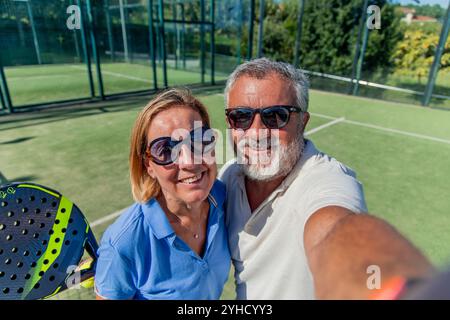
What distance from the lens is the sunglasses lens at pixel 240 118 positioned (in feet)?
6.70

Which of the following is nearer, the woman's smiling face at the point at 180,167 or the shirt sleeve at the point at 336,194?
the shirt sleeve at the point at 336,194

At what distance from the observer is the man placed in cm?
122

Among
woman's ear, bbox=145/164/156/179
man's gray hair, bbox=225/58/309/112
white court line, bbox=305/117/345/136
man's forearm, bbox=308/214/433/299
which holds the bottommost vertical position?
white court line, bbox=305/117/345/136

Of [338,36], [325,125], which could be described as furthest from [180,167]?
[338,36]

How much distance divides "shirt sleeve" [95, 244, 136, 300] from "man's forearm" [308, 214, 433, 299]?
89 centimetres

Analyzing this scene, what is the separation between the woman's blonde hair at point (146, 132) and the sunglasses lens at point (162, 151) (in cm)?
9

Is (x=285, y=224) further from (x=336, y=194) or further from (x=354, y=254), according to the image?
(x=354, y=254)

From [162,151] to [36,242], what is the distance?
30.6 inches

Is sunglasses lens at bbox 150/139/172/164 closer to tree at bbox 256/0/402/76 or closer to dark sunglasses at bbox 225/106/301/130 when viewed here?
dark sunglasses at bbox 225/106/301/130

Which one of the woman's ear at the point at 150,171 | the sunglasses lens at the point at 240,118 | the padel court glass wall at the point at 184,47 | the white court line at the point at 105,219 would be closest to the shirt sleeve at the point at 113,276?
the woman's ear at the point at 150,171

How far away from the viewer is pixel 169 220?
180 cm

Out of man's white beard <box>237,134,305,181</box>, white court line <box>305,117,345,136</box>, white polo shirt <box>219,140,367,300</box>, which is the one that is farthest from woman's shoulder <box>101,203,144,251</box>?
white court line <box>305,117,345,136</box>

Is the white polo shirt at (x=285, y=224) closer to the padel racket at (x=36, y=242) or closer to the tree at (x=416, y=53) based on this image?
the padel racket at (x=36, y=242)
